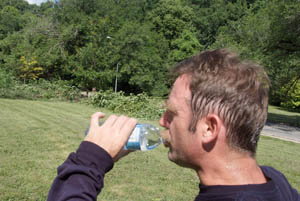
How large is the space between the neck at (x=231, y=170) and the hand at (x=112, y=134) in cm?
43

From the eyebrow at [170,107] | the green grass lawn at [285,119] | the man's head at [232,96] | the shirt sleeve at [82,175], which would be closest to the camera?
the shirt sleeve at [82,175]

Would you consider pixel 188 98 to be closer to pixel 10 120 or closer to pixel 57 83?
pixel 10 120

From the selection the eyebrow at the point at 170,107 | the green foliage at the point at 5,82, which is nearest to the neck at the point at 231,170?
the eyebrow at the point at 170,107

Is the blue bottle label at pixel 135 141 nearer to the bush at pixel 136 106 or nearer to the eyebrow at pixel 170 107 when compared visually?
the eyebrow at pixel 170 107

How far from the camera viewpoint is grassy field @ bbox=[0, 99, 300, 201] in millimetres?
5168

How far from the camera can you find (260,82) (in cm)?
143

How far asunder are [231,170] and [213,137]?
182 millimetres

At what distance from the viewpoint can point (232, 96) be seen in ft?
4.41

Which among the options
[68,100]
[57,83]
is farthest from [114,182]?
[57,83]

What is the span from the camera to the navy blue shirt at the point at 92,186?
121 cm

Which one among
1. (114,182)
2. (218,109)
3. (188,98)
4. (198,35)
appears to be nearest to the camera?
(218,109)

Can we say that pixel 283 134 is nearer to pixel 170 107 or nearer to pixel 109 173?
pixel 109 173

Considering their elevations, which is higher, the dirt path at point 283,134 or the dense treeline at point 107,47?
the dense treeline at point 107,47

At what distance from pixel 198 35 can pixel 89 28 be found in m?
27.7
